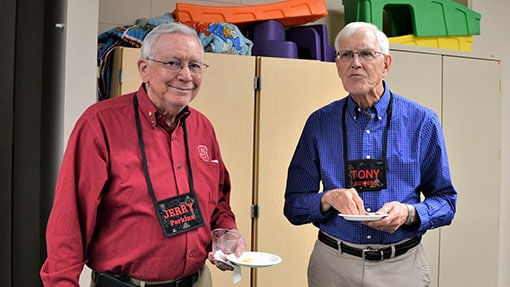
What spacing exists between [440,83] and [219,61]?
153 centimetres

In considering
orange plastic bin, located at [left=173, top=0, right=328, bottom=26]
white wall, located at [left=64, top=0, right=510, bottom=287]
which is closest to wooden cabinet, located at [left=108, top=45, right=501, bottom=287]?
white wall, located at [left=64, top=0, right=510, bottom=287]

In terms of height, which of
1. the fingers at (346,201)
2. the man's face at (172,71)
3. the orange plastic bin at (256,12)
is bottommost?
the fingers at (346,201)

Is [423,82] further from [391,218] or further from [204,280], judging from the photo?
[204,280]

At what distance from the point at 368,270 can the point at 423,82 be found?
6.34ft

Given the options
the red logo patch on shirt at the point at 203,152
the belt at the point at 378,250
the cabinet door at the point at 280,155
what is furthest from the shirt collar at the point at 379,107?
the cabinet door at the point at 280,155

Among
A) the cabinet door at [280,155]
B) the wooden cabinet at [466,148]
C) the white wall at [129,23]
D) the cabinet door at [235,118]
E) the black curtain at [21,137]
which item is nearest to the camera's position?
the black curtain at [21,137]

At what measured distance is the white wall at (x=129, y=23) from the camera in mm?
2889

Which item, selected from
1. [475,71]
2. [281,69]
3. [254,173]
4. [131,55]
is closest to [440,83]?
[475,71]

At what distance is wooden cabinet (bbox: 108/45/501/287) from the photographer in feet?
10.6

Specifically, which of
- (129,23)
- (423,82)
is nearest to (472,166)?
(423,82)

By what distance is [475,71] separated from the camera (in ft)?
13.2

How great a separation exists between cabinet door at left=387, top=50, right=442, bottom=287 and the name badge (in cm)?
155

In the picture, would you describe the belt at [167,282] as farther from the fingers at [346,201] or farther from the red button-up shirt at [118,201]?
the fingers at [346,201]

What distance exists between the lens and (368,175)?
2.28 metres
